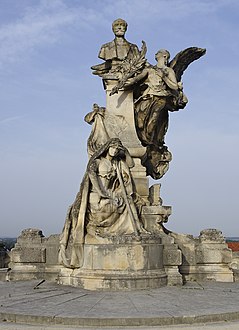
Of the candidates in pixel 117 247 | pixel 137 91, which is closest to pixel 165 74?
pixel 137 91

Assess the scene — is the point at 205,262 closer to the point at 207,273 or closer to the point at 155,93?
the point at 207,273

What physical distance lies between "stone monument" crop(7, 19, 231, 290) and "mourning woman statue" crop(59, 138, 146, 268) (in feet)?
0.06

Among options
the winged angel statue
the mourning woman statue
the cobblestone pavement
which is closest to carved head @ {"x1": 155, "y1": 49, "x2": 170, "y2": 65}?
the winged angel statue

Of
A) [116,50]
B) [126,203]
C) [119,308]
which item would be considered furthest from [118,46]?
[119,308]

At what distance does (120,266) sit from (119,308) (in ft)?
6.13

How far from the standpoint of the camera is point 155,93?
1170cm

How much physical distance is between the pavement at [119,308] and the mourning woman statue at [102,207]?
3.31 feet

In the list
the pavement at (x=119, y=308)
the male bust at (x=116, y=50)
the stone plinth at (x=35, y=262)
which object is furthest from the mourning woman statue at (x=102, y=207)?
the male bust at (x=116, y=50)

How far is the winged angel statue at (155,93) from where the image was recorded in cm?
1159

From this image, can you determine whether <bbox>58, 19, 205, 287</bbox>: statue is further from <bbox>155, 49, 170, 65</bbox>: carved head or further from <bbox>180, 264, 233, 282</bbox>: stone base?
<bbox>180, 264, 233, 282</bbox>: stone base

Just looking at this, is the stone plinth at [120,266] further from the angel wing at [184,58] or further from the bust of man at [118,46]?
the angel wing at [184,58]

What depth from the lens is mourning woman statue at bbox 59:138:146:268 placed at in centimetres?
981

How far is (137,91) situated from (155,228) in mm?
3300

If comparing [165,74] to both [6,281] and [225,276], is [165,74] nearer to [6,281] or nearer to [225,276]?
[225,276]
